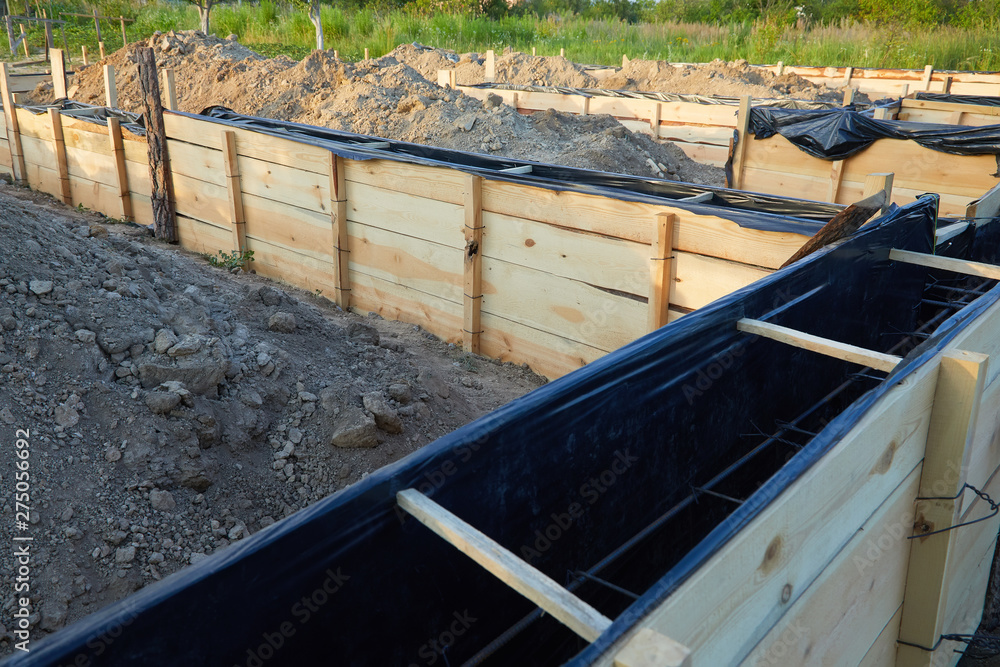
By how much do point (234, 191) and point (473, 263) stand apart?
3.19 m

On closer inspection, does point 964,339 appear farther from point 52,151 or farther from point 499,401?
point 52,151

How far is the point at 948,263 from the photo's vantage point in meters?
3.44

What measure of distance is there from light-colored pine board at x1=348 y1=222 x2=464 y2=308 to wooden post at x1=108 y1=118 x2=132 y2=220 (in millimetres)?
4225

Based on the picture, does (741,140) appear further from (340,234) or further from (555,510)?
(555,510)

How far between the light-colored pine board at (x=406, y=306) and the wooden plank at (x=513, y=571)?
4.01m

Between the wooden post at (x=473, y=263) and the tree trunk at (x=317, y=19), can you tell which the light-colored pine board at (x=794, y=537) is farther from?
the tree trunk at (x=317, y=19)

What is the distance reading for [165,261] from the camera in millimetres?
5660

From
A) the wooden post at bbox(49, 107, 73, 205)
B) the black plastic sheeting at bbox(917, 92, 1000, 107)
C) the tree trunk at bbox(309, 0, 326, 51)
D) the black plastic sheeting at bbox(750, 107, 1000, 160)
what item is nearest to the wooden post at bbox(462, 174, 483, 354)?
the black plastic sheeting at bbox(750, 107, 1000, 160)

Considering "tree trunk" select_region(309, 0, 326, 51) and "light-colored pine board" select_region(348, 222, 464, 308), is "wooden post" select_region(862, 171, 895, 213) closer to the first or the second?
"light-colored pine board" select_region(348, 222, 464, 308)

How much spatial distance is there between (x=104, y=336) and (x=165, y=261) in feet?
5.82

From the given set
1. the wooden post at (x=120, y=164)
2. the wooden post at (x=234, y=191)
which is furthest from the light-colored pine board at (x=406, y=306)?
the wooden post at (x=120, y=164)

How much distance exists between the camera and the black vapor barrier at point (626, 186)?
4.09 meters

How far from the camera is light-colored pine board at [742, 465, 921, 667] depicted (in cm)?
153

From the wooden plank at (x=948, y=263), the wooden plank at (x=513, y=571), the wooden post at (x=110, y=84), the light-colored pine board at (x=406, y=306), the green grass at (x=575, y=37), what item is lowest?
the light-colored pine board at (x=406, y=306)
